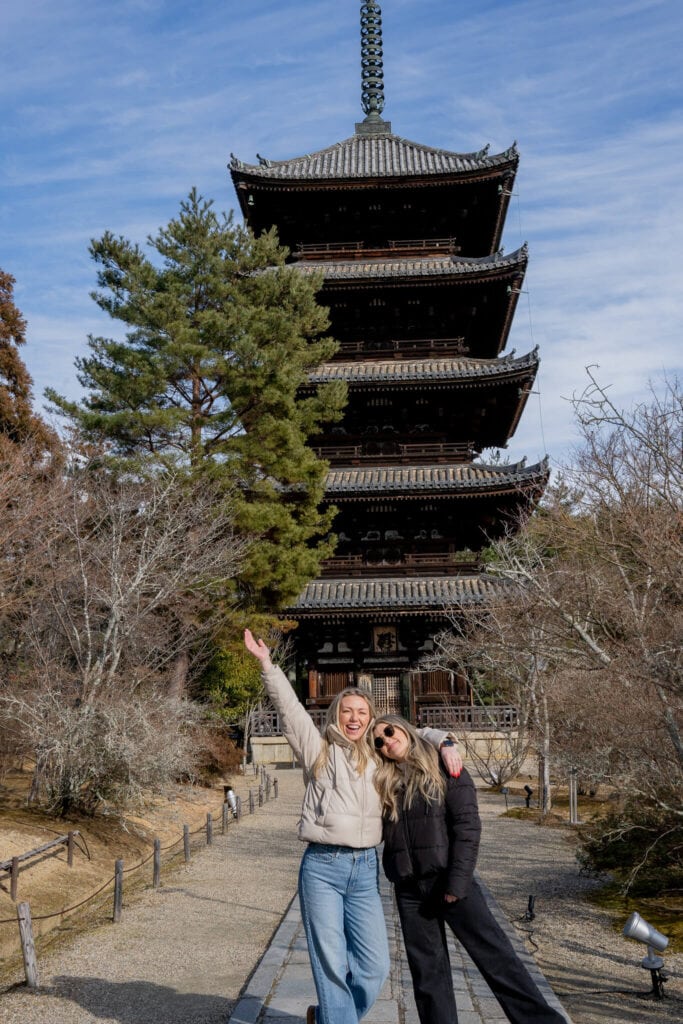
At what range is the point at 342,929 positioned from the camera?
479cm

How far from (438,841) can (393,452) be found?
23.4 m

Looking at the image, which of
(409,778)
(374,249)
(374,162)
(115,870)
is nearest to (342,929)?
(409,778)

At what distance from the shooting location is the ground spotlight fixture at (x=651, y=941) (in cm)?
655

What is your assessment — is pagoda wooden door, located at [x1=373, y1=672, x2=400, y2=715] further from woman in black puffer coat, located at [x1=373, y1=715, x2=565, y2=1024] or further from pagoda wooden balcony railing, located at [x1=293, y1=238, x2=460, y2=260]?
woman in black puffer coat, located at [x1=373, y1=715, x2=565, y2=1024]

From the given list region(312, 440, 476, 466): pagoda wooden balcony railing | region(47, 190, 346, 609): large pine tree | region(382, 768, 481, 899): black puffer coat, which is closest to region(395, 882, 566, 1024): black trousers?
region(382, 768, 481, 899): black puffer coat

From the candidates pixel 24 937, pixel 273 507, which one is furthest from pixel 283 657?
pixel 24 937

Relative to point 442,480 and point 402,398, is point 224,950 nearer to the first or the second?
point 442,480

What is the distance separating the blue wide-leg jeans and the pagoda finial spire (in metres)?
33.3

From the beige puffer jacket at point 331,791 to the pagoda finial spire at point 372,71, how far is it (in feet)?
108

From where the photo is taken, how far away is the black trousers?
4.94 metres

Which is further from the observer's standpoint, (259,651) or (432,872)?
(259,651)

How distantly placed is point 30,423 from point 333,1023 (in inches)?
823

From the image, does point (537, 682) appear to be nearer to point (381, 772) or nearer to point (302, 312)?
point (302, 312)

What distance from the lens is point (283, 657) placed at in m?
26.8
